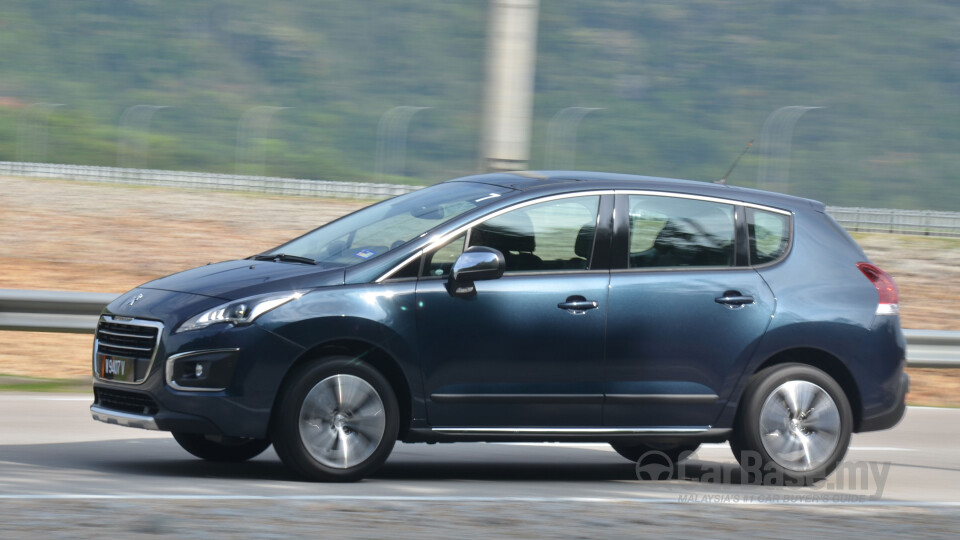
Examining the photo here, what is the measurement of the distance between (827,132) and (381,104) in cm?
3383

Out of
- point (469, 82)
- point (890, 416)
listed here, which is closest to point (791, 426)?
point (890, 416)

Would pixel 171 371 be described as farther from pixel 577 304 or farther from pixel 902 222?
pixel 902 222

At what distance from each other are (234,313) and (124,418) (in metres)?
0.80

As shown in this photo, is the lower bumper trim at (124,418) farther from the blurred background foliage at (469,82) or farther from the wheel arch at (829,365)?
the blurred background foliage at (469,82)

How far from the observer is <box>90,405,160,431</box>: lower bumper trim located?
671 centimetres

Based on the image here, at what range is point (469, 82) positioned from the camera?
11519cm

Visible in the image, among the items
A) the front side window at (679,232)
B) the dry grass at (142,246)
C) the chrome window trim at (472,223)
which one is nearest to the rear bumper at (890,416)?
the front side window at (679,232)

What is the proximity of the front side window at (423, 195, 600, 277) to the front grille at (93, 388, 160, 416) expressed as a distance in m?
1.54

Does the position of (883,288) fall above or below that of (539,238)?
below

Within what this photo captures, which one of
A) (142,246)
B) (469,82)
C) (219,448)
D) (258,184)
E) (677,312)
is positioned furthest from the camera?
(469,82)

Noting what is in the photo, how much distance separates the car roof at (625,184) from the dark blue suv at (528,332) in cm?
2

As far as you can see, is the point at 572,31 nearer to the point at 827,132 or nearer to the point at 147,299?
the point at 827,132

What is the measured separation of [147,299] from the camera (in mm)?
6953

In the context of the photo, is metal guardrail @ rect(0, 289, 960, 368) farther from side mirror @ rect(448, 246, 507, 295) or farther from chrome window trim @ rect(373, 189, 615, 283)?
side mirror @ rect(448, 246, 507, 295)
